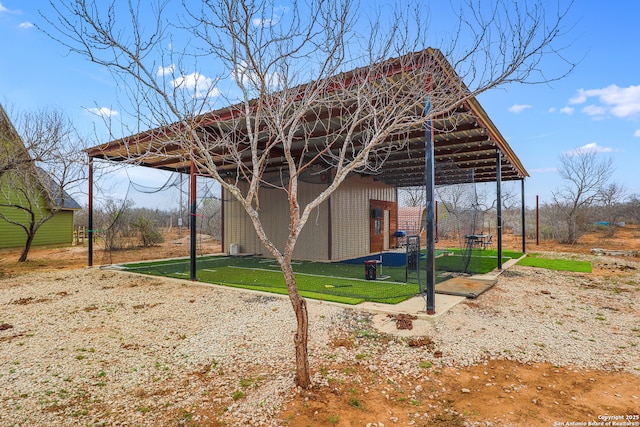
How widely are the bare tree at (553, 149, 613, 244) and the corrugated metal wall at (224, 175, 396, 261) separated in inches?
387

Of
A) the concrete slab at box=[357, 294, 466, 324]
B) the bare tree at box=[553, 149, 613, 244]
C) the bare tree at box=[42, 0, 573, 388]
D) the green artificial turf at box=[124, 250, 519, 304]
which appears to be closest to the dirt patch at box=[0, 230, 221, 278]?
the green artificial turf at box=[124, 250, 519, 304]

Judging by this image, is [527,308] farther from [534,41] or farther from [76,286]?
[76,286]

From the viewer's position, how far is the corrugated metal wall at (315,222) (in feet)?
31.4

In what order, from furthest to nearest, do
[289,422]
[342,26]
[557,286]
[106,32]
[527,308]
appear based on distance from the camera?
[557,286]
[527,308]
[342,26]
[106,32]
[289,422]

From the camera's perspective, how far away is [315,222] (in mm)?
9594

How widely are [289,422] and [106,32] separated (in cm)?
271

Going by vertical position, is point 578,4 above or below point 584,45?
above

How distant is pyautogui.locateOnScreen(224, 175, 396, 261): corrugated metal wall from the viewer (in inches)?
377

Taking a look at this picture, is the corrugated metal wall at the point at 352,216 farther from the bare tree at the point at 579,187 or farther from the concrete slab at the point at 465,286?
the bare tree at the point at 579,187

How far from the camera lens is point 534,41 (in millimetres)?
2641

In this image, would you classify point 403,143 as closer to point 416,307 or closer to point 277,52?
point 416,307

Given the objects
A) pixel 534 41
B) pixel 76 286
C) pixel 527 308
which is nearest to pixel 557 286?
pixel 527 308

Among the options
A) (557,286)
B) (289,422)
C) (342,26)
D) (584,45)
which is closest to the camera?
(289,422)

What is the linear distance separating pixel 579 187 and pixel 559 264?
907 cm
